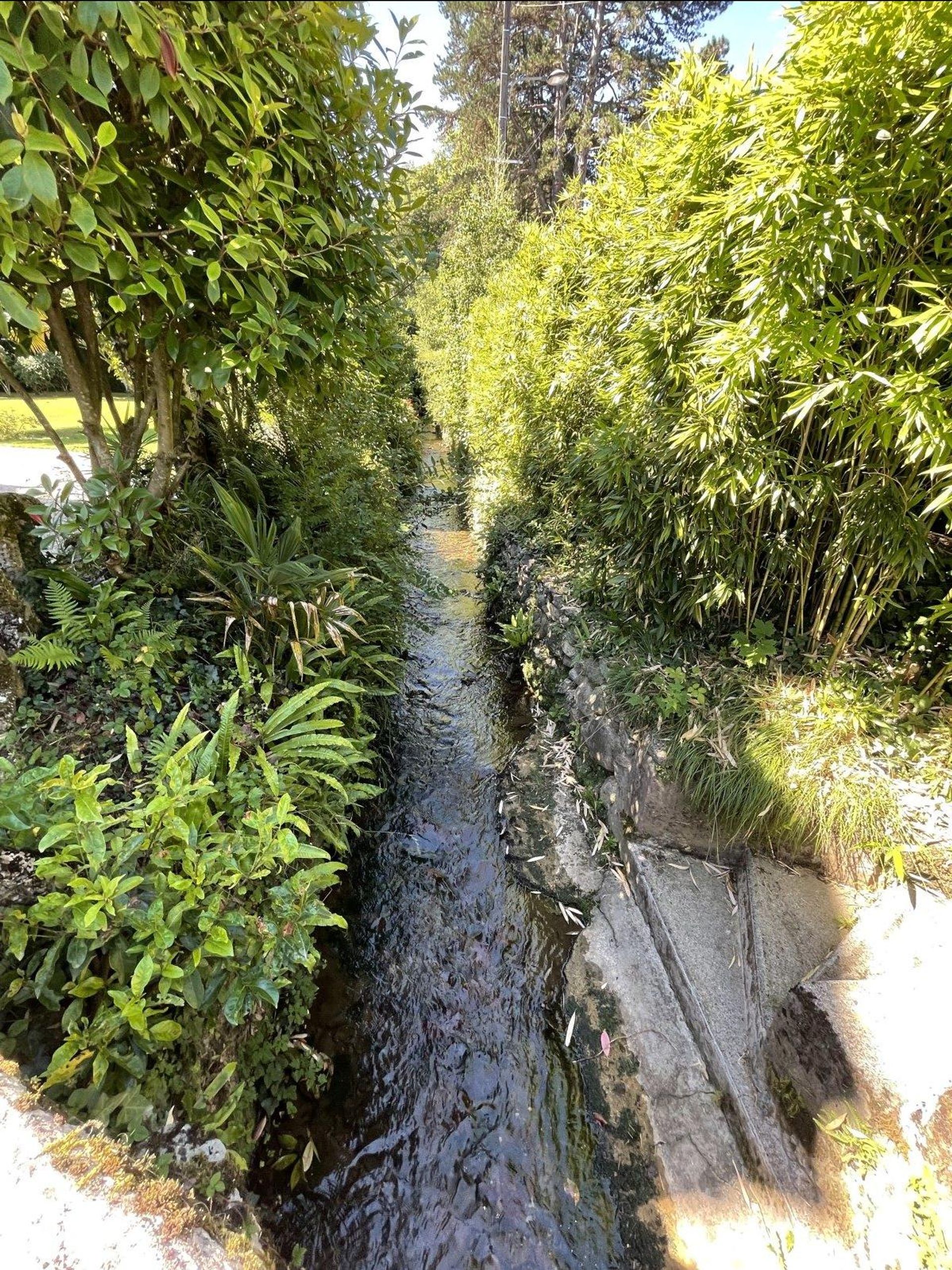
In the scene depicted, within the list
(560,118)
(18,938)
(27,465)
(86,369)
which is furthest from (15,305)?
(560,118)

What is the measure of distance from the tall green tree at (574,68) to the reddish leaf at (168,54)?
1328 centimetres

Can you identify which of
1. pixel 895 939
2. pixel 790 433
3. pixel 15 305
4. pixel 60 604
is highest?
pixel 15 305

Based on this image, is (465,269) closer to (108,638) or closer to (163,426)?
(163,426)

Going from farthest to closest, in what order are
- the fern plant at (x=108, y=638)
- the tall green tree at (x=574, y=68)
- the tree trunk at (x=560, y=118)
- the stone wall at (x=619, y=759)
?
1. the tree trunk at (x=560, y=118)
2. the tall green tree at (x=574, y=68)
3. the stone wall at (x=619, y=759)
4. the fern plant at (x=108, y=638)

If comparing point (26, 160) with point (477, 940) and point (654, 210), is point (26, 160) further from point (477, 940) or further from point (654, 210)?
point (477, 940)

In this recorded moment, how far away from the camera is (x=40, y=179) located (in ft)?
3.80

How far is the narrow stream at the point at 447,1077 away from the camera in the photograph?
5.83 ft

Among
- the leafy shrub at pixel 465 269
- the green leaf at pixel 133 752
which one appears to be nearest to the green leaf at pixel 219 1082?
the green leaf at pixel 133 752

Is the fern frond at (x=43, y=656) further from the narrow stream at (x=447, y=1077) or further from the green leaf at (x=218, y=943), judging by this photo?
the narrow stream at (x=447, y=1077)

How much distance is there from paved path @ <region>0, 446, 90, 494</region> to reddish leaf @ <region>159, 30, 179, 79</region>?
2.88 metres

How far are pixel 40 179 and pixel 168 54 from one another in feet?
1.72

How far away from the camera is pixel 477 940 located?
272cm

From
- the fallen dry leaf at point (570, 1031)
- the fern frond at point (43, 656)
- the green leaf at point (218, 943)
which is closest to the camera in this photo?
the green leaf at point (218, 943)

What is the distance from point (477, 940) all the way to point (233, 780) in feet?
5.17
